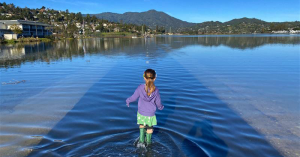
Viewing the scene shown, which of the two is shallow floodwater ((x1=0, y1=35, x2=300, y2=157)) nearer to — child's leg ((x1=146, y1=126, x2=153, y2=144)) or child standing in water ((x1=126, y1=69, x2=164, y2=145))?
child's leg ((x1=146, y1=126, x2=153, y2=144))

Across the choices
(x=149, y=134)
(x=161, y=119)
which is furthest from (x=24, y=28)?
(x=149, y=134)

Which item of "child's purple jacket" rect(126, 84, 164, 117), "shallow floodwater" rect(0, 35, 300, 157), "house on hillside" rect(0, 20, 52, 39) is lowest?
"shallow floodwater" rect(0, 35, 300, 157)

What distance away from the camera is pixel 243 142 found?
223 inches

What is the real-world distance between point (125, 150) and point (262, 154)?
337 centimetres

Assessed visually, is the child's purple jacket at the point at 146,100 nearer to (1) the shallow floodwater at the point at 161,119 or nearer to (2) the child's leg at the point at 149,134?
(2) the child's leg at the point at 149,134

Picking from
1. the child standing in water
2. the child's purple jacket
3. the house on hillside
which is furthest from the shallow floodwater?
the house on hillside

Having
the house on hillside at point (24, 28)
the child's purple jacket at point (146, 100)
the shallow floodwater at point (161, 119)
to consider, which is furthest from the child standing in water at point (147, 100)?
the house on hillside at point (24, 28)

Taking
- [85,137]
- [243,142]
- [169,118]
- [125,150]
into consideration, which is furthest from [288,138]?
[85,137]

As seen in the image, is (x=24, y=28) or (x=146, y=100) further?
(x=24, y=28)

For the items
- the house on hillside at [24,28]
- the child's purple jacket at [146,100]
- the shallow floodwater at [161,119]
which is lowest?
the shallow floodwater at [161,119]

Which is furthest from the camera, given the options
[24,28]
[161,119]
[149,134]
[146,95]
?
[24,28]

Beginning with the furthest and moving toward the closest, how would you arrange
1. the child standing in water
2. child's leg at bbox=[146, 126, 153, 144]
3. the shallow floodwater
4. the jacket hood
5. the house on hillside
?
the house on hillside
the shallow floodwater
child's leg at bbox=[146, 126, 153, 144]
the jacket hood
the child standing in water

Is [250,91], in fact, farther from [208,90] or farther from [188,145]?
[188,145]

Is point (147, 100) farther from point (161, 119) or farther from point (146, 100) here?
point (161, 119)
